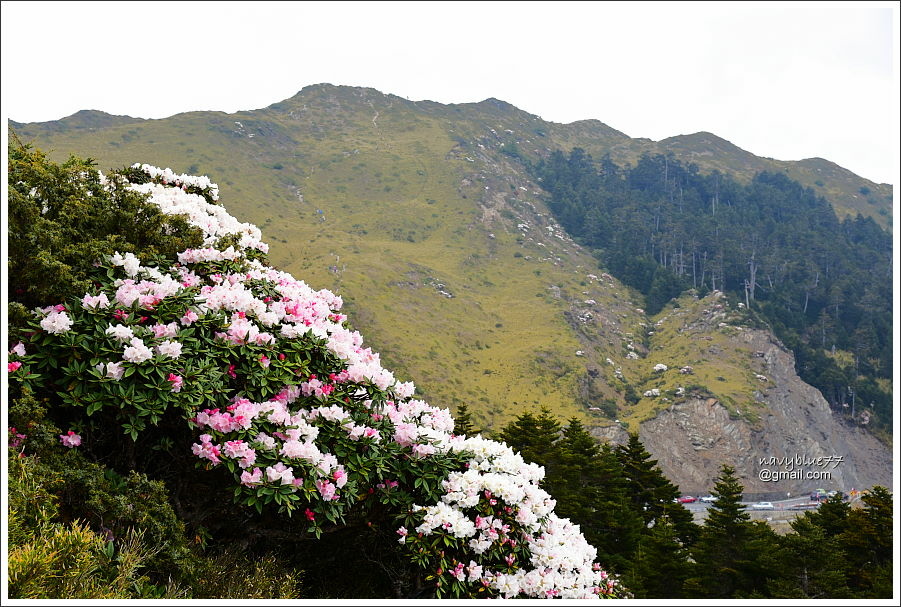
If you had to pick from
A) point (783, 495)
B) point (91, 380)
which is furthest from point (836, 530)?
point (783, 495)

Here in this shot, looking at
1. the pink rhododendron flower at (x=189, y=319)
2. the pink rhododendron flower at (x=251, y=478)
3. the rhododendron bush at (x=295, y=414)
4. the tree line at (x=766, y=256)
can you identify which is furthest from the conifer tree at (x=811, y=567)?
the tree line at (x=766, y=256)

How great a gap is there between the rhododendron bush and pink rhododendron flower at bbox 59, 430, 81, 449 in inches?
9.5

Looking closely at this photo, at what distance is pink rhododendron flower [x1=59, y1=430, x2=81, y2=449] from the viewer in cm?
457

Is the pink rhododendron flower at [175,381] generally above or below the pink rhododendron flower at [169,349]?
below

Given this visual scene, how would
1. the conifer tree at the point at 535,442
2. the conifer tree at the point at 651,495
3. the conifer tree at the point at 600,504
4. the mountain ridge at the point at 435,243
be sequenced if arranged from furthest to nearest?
the mountain ridge at the point at 435,243 < the conifer tree at the point at 651,495 < the conifer tree at the point at 535,442 < the conifer tree at the point at 600,504

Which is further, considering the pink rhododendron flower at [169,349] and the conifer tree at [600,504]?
the conifer tree at [600,504]

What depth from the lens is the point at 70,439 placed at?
15.0ft

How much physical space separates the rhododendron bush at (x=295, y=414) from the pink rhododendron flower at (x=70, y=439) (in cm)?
24

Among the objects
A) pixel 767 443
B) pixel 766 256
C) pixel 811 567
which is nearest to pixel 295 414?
pixel 811 567

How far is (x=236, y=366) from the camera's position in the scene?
495 cm

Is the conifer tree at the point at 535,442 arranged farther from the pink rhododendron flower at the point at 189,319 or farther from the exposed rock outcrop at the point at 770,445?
the exposed rock outcrop at the point at 770,445

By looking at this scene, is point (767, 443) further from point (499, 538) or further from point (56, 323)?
point (56, 323)

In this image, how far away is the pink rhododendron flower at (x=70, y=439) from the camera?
4.57 metres

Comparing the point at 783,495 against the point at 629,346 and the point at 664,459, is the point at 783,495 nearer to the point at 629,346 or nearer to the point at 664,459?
the point at 664,459
